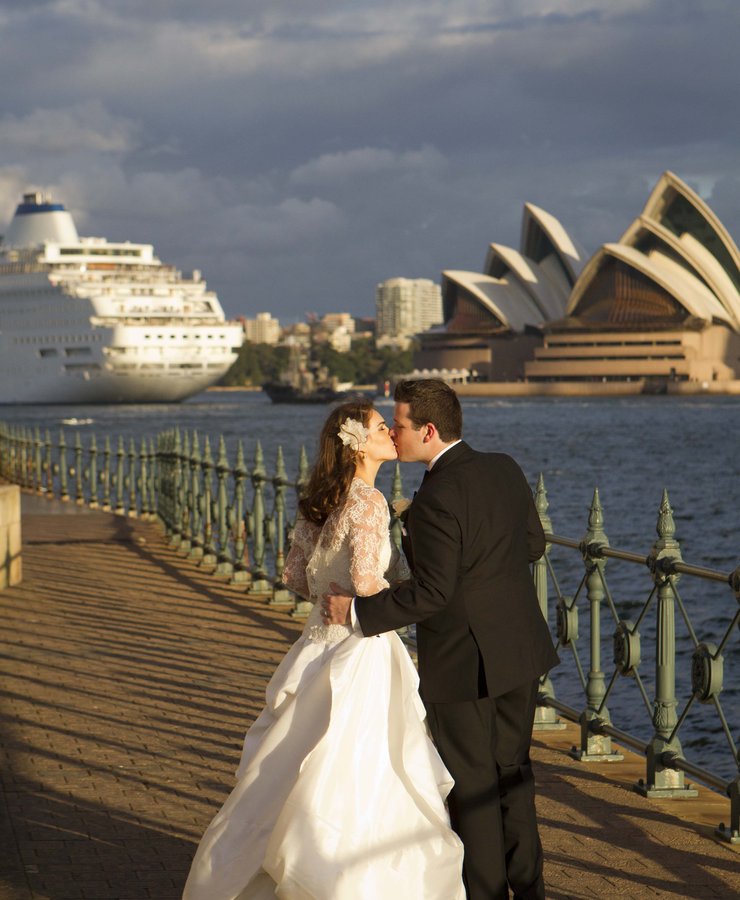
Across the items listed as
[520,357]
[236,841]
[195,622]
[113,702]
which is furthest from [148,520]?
[520,357]

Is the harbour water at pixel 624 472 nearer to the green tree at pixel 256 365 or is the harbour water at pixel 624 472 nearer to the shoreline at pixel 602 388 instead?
the shoreline at pixel 602 388

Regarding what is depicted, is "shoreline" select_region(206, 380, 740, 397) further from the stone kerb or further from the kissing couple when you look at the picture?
the kissing couple

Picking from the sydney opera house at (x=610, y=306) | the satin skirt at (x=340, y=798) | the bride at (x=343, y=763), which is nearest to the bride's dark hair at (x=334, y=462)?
the bride at (x=343, y=763)

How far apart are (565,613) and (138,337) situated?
297 ft

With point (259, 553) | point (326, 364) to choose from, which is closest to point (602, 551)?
point (259, 553)

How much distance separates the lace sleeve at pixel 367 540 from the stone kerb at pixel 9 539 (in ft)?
24.5

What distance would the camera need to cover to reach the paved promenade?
4355 millimetres

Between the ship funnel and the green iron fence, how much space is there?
8702 cm

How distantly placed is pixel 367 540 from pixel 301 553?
0.31 metres

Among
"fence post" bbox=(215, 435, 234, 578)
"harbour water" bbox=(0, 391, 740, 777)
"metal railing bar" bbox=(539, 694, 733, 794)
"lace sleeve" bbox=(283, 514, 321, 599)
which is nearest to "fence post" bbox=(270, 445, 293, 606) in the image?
"fence post" bbox=(215, 435, 234, 578)

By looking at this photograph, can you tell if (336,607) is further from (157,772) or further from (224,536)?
(224,536)

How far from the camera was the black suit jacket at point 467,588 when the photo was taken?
11.8ft

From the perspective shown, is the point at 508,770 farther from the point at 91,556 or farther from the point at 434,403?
the point at 91,556

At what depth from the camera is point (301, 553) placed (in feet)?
13.1
